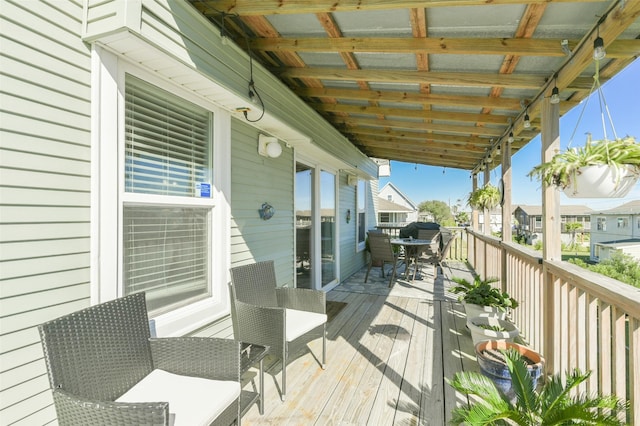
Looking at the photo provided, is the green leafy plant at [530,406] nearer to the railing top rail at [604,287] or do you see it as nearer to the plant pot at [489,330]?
the railing top rail at [604,287]

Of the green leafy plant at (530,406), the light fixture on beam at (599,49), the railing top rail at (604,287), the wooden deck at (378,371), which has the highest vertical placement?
the light fixture on beam at (599,49)

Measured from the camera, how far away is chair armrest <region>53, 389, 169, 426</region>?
1.12m

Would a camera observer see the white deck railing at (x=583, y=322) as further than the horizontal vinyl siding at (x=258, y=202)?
No

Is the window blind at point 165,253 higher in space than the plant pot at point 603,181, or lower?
lower

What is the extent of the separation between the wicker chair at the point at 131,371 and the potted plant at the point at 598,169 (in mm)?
2141

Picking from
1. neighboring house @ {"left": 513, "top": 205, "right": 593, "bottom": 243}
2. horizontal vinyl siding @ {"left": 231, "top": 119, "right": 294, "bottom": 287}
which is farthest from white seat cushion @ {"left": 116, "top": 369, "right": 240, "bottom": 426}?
neighboring house @ {"left": 513, "top": 205, "right": 593, "bottom": 243}

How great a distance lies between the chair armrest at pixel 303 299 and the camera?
113 inches

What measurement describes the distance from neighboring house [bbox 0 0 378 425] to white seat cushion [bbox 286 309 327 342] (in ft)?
1.96

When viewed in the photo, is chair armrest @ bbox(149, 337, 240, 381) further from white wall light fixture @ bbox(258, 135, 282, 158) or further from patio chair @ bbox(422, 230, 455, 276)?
patio chair @ bbox(422, 230, 455, 276)

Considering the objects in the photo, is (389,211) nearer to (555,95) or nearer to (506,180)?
(506,180)

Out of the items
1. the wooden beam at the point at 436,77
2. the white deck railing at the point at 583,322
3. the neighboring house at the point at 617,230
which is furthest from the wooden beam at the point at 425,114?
the neighboring house at the point at 617,230

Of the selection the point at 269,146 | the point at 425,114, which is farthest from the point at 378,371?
the point at 425,114

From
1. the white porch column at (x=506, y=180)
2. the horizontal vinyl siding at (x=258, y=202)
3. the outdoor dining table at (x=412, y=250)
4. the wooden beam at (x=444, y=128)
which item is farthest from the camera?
the outdoor dining table at (x=412, y=250)

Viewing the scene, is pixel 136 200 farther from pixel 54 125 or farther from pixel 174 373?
pixel 174 373
